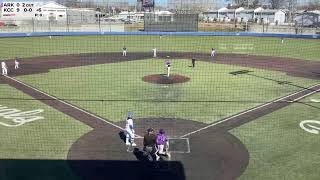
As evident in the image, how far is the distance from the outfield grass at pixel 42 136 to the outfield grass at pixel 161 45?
830 inches

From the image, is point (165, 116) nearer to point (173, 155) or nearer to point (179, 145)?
point (179, 145)

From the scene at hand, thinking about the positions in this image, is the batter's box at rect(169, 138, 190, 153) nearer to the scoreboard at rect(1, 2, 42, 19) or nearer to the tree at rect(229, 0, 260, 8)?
the scoreboard at rect(1, 2, 42, 19)

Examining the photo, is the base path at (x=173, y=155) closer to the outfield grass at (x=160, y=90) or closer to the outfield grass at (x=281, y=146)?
the outfield grass at (x=281, y=146)

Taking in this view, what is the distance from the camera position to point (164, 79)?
25.2 metres

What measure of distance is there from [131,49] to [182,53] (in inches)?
251

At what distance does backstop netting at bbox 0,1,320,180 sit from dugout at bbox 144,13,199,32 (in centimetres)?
2261

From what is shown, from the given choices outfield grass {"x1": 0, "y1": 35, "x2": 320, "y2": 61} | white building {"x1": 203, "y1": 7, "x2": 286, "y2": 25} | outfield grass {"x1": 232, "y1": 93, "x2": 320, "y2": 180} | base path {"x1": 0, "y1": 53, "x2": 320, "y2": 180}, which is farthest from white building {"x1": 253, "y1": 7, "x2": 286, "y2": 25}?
outfield grass {"x1": 232, "y1": 93, "x2": 320, "y2": 180}

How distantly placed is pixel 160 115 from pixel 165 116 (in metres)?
0.27

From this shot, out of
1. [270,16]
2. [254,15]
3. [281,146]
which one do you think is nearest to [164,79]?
[281,146]

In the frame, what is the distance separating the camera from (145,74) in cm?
2714

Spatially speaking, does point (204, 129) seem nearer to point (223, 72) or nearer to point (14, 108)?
point (14, 108)

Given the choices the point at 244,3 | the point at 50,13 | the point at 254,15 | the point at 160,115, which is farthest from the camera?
the point at 244,3

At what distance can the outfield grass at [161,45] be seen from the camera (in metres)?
40.0

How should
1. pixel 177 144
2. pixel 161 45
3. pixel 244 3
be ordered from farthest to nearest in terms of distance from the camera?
pixel 244 3, pixel 161 45, pixel 177 144
